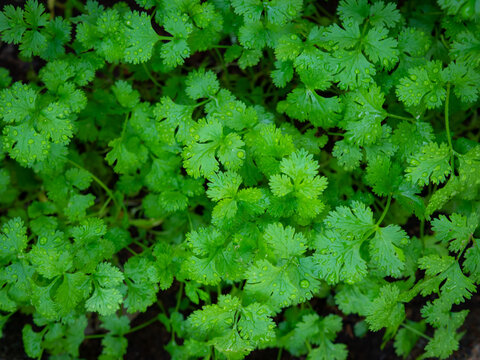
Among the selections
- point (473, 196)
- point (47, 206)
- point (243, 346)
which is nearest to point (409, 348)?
point (473, 196)

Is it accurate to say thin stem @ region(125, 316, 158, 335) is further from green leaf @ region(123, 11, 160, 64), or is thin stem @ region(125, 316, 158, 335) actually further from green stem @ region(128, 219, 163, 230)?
green leaf @ region(123, 11, 160, 64)

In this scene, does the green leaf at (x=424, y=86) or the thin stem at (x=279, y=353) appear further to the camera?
the thin stem at (x=279, y=353)

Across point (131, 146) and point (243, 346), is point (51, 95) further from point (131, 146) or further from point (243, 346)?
point (243, 346)

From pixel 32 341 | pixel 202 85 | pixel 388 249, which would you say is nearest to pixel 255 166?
pixel 202 85

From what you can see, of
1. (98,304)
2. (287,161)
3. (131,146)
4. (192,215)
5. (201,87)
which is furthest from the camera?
(192,215)

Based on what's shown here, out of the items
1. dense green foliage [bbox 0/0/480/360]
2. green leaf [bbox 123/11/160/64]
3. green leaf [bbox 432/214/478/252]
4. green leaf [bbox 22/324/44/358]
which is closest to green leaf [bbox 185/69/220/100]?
dense green foliage [bbox 0/0/480/360]

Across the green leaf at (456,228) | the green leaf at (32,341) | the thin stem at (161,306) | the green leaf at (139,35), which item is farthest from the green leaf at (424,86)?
the green leaf at (32,341)

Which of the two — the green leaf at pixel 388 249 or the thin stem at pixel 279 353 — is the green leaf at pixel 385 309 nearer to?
the green leaf at pixel 388 249

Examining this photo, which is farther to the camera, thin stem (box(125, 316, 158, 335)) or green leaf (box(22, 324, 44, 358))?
thin stem (box(125, 316, 158, 335))
